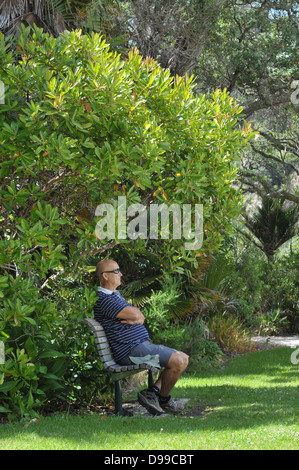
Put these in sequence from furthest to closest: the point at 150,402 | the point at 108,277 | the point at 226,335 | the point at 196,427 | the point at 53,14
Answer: the point at 226,335, the point at 53,14, the point at 108,277, the point at 150,402, the point at 196,427

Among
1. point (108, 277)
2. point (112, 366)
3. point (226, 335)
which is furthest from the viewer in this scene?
point (226, 335)

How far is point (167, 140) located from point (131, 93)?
1.91ft

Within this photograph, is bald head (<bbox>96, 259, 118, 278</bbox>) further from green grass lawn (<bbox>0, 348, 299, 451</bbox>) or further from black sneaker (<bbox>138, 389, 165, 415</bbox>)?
green grass lawn (<bbox>0, 348, 299, 451</bbox>)

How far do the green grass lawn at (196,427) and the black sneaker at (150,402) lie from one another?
0.51 feet

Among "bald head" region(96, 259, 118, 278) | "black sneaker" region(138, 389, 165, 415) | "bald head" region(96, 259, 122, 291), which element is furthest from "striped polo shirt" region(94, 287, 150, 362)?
"black sneaker" region(138, 389, 165, 415)

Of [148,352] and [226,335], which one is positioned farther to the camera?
[226,335]

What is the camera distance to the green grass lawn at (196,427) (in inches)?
167

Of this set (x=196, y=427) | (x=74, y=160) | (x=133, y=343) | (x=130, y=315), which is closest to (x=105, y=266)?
(x=130, y=315)

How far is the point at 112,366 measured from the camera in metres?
5.55

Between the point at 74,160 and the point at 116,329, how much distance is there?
5.73 feet

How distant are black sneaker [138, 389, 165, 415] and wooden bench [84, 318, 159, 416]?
0.20 meters

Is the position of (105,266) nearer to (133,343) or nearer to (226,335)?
(133,343)

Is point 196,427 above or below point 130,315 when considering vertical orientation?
below
